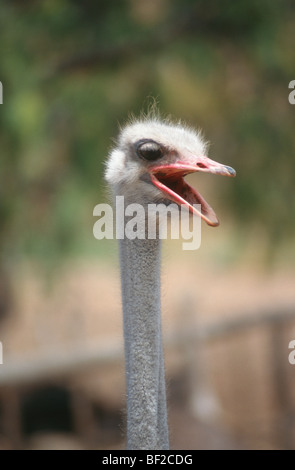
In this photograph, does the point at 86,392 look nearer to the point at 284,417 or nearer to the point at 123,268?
the point at 284,417

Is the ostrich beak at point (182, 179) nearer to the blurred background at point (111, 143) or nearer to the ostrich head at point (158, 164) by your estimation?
the ostrich head at point (158, 164)

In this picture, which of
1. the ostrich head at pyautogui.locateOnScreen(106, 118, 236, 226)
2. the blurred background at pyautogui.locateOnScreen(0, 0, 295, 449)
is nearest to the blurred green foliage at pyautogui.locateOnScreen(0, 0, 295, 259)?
the blurred background at pyautogui.locateOnScreen(0, 0, 295, 449)

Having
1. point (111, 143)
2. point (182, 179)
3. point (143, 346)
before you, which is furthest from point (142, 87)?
point (143, 346)

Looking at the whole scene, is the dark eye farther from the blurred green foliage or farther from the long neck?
the blurred green foliage

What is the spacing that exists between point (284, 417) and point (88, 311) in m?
5.01

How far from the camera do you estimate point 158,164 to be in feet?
6.83

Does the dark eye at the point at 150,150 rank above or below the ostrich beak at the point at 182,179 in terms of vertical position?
above

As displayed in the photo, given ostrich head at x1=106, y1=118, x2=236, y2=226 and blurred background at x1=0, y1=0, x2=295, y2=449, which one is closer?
ostrich head at x1=106, y1=118, x2=236, y2=226

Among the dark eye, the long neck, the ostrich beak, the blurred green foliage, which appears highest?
the blurred green foliage

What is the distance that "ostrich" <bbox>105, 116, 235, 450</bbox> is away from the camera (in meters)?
2.04

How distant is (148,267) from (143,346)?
193mm

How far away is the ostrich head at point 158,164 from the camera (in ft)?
6.68

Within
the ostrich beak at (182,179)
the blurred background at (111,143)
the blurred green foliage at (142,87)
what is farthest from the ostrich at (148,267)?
the blurred green foliage at (142,87)
